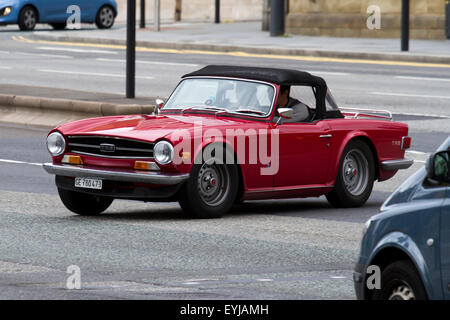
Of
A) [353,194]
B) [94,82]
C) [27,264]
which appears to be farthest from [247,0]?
[27,264]

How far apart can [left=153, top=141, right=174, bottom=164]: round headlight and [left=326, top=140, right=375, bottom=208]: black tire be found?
7.25ft

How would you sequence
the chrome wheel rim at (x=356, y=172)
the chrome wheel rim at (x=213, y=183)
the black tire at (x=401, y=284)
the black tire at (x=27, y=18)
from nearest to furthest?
1. the black tire at (x=401, y=284)
2. the chrome wheel rim at (x=213, y=183)
3. the chrome wheel rim at (x=356, y=172)
4. the black tire at (x=27, y=18)

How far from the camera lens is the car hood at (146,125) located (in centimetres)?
1147

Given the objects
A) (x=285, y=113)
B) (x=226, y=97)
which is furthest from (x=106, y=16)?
(x=285, y=113)

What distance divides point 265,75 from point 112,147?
1.99 meters

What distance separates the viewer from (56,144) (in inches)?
472

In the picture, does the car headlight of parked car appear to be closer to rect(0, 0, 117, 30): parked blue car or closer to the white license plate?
rect(0, 0, 117, 30): parked blue car

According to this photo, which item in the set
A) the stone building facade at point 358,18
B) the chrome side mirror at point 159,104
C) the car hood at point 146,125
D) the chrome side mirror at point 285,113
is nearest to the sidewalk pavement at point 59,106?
the chrome side mirror at point 159,104

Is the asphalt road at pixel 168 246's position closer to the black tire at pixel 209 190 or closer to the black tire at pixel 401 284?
the black tire at pixel 209 190

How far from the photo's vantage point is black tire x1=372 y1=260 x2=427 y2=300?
252 inches

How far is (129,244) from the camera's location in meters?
10.2

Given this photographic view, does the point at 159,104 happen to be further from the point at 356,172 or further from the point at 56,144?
the point at 356,172

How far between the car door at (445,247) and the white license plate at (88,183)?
18.7ft

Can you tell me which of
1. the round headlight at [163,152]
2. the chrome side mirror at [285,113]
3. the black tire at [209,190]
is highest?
the chrome side mirror at [285,113]
